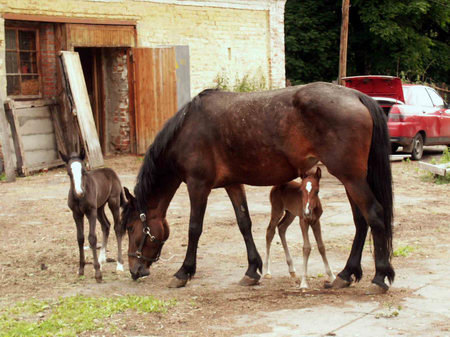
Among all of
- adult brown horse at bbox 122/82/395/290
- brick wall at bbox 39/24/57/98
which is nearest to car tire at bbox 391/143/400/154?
brick wall at bbox 39/24/57/98

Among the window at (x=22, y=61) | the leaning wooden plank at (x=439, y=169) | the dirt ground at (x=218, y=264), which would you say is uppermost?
the window at (x=22, y=61)

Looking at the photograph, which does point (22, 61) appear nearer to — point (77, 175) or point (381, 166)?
point (77, 175)

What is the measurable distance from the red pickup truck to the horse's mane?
34.9ft

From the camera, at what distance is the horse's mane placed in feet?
24.5

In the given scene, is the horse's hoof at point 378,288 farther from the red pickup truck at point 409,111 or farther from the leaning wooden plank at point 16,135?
the red pickup truck at point 409,111

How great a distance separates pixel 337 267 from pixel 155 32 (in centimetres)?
1206

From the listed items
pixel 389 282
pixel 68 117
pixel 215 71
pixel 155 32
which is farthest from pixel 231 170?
pixel 215 71

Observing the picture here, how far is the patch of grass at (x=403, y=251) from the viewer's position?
27.3ft

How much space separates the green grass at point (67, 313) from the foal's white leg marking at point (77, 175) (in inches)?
44.2

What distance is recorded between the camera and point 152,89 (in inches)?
711

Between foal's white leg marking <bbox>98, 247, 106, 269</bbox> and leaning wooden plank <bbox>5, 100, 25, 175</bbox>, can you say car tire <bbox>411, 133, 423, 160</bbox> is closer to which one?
leaning wooden plank <bbox>5, 100, 25, 175</bbox>

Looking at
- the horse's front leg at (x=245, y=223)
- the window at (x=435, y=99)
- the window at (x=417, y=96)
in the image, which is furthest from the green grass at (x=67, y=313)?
the window at (x=435, y=99)

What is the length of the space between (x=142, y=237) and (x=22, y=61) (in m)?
9.98

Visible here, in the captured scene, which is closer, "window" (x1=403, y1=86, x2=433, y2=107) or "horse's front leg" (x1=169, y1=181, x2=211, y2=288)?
"horse's front leg" (x1=169, y1=181, x2=211, y2=288)
